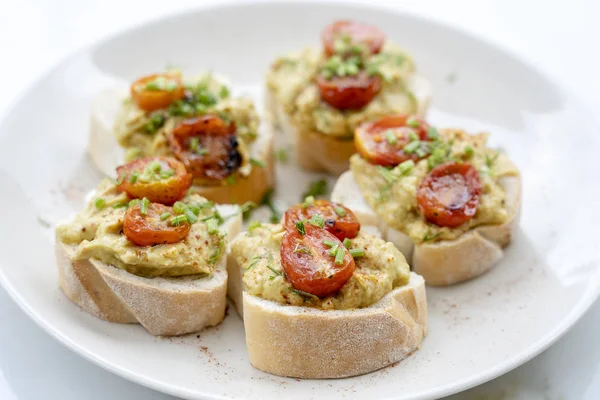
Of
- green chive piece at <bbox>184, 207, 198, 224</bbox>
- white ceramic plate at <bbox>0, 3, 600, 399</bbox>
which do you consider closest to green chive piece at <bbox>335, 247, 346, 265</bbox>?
white ceramic plate at <bbox>0, 3, 600, 399</bbox>

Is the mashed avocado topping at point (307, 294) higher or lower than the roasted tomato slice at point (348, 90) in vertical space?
lower

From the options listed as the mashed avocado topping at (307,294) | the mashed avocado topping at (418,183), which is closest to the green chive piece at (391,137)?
the mashed avocado topping at (418,183)

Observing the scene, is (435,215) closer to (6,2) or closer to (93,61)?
(93,61)

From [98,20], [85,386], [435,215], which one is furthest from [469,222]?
[98,20]

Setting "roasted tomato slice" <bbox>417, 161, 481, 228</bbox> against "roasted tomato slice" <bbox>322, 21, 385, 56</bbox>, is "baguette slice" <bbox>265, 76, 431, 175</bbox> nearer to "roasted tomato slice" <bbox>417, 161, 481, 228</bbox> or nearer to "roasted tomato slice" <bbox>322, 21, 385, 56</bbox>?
"roasted tomato slice" <bbox>322, 21, 385, 56</bbox>

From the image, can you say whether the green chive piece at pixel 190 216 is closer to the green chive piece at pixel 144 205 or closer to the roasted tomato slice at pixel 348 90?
the green chive piece at pixel 144 205
